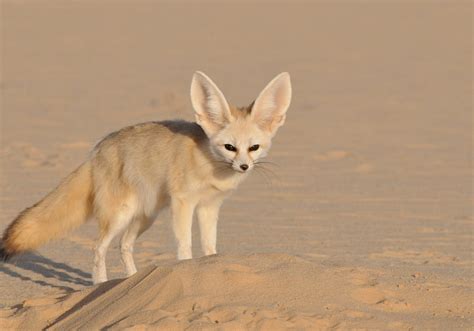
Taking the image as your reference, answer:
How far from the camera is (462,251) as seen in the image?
27.9 feet

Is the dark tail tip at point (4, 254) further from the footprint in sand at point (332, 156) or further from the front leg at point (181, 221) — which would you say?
the footprint in sand at point (332, 156)

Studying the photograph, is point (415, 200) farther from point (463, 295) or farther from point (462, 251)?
point (463, 295)

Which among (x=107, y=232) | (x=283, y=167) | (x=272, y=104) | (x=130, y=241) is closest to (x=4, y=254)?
(x=107, y=232)

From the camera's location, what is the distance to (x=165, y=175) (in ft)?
22.6

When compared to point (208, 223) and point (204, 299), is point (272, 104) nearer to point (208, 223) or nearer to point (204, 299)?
point (208, 223)

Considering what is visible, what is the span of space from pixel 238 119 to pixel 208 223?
0.79 metres

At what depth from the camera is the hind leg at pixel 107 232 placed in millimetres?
7000

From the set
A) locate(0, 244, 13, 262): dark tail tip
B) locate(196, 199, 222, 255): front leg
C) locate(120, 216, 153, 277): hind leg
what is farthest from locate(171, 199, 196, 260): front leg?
locate(0, 244, 13, 262): dark tail tip

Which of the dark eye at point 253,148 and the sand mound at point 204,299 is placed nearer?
the sand mound at point 204,299

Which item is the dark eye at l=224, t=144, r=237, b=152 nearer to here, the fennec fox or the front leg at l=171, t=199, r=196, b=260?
the fennec fox

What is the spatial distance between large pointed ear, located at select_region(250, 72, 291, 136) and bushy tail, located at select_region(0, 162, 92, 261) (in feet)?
4.32

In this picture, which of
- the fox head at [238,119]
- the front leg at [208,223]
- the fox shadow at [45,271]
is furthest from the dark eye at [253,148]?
the fox shadow at [45,271]

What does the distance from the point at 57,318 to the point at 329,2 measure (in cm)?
3807

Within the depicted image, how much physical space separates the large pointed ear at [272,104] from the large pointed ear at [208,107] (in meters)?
0.21
